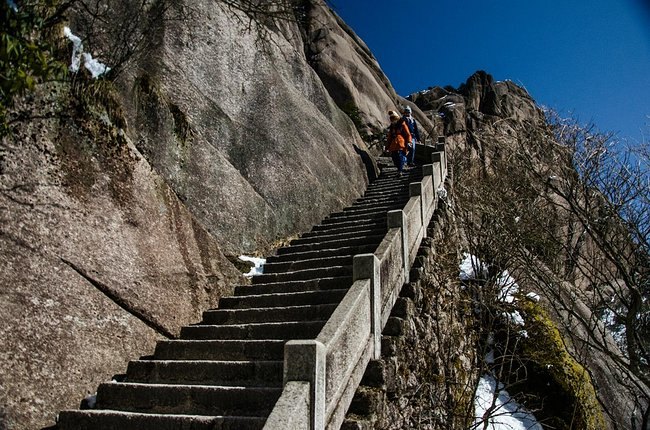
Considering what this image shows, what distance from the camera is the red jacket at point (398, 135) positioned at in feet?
45.4

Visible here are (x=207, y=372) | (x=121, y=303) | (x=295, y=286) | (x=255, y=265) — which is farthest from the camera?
(x=255, y=265)

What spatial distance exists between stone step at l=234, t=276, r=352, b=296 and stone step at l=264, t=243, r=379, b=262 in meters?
1.18

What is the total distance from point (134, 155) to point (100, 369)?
3.14 metres

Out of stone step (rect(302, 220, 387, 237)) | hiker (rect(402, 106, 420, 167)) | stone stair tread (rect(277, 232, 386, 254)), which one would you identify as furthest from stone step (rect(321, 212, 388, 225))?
hiker (rect(402, 106, 420, 167))

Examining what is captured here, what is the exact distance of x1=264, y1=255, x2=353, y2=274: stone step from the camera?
7840 millimetres

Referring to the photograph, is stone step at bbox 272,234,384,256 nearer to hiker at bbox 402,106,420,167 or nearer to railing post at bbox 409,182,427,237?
railing post at bbox 409,182,427,237

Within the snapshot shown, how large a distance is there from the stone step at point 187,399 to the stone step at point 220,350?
29.2 inches

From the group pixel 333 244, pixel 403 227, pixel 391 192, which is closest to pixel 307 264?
pixel 333 244

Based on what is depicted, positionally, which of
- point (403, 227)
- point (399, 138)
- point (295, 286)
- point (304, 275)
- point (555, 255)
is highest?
point (399, 138)

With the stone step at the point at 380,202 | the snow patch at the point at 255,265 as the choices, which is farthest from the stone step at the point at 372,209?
the snow patch at the point at 255,265

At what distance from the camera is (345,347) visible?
15.7ft

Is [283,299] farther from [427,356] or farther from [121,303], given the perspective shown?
[427,356]

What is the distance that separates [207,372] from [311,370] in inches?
65.2

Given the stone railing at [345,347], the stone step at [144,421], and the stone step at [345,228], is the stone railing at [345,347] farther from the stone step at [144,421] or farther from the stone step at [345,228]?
the stone step at [345,228]
